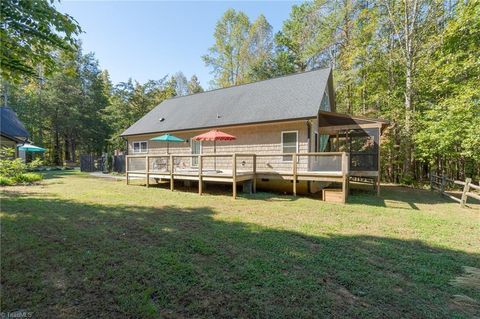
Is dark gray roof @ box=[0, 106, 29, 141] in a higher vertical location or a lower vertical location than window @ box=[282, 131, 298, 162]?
higher

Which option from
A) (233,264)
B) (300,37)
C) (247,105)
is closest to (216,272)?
(233,264)

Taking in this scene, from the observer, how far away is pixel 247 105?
13.0 meters

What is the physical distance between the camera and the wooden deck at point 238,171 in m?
8.73

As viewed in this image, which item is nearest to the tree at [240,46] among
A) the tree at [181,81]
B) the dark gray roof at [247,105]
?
the dark gray roof at [247,105]

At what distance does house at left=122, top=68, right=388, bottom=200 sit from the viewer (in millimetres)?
9766

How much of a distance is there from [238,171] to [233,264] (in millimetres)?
7693

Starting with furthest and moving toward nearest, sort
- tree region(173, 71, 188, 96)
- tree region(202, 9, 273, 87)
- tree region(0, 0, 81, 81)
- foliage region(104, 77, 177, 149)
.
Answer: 1. tree region(173, 71, 188, 96)
2. tree region(202, 9, 273, 87)
3. foliage region(104, 77, 177, 149)
4. tree region(0, 0, 81, 81)

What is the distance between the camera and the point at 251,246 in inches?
166

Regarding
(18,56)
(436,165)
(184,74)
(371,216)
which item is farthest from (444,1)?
(184,74)

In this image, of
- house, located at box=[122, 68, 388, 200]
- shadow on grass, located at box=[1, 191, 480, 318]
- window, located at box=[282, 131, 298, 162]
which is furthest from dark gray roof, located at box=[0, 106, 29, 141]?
window, located at box=[282, 131, 298, 162]

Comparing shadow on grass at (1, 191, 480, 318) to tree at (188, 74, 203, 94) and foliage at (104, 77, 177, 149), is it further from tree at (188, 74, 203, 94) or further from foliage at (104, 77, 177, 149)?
tree at (188, 74, 203, 94)

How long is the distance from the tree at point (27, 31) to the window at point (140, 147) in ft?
42.4

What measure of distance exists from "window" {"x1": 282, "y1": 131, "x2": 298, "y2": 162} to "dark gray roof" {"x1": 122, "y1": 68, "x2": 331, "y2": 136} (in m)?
0.83

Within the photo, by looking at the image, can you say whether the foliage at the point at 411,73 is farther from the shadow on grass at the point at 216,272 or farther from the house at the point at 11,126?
the house at the point at 11,126
